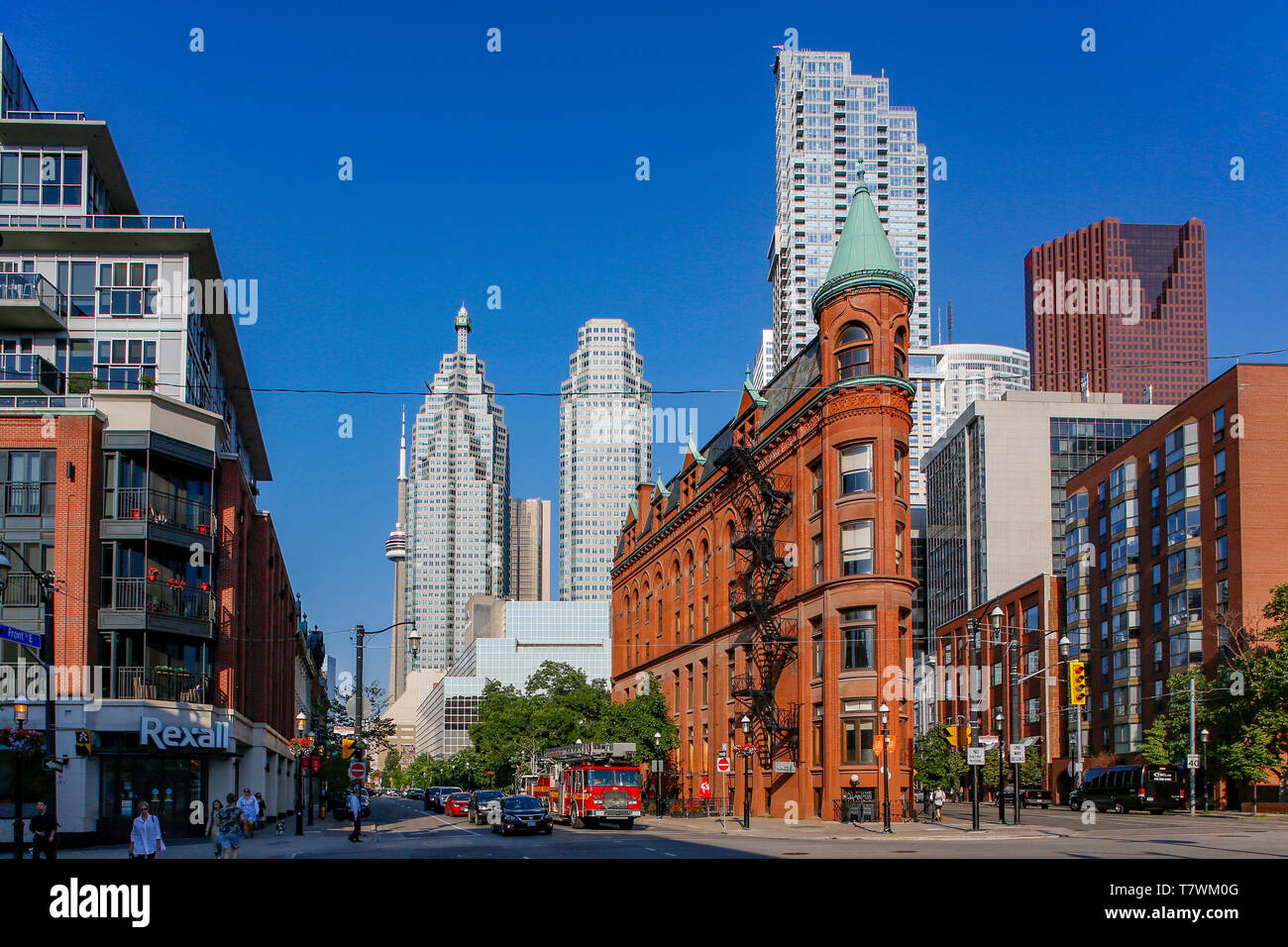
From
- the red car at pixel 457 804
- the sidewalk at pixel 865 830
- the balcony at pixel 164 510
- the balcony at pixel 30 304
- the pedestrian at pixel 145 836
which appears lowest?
the red car at pixel 457 804

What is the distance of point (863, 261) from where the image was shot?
54781 mm

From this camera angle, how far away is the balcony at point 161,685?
44.5 m

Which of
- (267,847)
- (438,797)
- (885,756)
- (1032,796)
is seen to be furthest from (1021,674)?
(267,847)

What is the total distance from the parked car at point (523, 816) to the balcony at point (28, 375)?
27282mm

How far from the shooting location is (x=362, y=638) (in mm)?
49406

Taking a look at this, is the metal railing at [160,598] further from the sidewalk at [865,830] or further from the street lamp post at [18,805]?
the sidewalk at [865,830]

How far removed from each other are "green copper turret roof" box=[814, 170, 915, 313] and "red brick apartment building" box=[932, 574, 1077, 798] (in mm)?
45011

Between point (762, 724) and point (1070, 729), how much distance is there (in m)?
48.8

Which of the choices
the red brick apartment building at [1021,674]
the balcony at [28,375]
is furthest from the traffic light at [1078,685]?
the red brick apartment building at [1021,674]

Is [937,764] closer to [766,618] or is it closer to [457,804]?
[766,618]

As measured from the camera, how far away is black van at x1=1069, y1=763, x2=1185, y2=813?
68562 mm

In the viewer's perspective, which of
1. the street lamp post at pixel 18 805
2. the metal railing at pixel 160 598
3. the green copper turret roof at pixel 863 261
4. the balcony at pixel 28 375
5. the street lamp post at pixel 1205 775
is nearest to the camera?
the street lamp post at pixel 18 805
